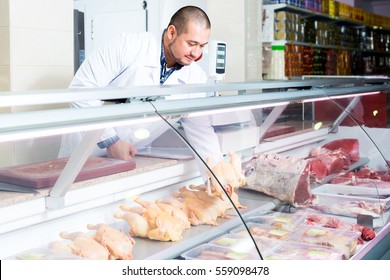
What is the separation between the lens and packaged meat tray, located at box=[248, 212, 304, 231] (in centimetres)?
227

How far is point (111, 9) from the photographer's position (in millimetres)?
5121

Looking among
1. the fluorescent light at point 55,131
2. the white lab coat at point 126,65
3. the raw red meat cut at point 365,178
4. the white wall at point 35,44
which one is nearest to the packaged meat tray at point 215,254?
the fluorescent light at point 55,131

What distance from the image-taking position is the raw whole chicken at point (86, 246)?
175 cm

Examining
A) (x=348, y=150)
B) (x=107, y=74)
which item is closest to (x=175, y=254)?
(x=107, y=74)

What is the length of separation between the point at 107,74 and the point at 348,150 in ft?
4.73

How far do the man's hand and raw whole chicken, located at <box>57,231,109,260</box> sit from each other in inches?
11.5

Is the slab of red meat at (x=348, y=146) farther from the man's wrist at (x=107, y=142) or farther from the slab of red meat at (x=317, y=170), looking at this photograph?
the man's wrist at (x=107, y=142)

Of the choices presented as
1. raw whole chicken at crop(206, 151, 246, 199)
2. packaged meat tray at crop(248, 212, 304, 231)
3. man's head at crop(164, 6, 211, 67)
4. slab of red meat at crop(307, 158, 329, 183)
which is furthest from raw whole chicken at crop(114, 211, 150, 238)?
man's head at crop(164, 6, 211, 67)

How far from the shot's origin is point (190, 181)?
2.28 m

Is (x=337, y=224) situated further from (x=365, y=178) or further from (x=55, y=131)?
(x=55, y=131)

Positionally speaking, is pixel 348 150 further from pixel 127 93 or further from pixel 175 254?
pixel 127 93

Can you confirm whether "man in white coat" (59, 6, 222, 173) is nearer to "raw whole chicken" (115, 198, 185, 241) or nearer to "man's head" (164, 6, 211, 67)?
"man's head" (164, 6, 211, 67)

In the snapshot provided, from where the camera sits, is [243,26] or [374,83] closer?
[374,83]

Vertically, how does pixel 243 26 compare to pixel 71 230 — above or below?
above
